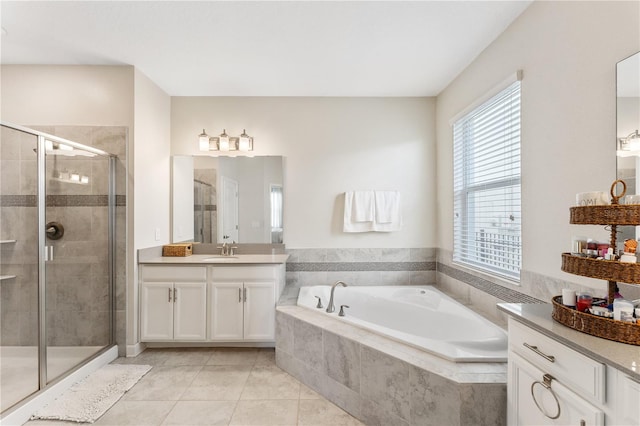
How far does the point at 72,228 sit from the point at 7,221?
409mm

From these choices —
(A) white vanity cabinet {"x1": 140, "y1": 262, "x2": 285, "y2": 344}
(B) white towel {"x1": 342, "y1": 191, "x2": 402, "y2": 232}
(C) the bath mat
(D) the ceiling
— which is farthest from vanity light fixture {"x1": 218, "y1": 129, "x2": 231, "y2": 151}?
(C) the bath mat

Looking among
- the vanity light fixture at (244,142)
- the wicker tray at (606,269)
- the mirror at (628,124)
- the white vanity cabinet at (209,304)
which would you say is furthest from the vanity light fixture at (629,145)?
the vanity light fixture at (244,142)

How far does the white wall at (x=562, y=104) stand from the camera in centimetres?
143

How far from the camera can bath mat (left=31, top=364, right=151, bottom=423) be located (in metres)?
1.94

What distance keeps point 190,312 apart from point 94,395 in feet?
2.85

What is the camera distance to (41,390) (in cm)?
204

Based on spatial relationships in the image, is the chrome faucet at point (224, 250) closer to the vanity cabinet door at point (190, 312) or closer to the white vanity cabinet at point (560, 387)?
the vanity cabinet door at point (190, 312)

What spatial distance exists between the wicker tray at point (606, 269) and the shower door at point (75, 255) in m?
3.05

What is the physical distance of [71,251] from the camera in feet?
8.20

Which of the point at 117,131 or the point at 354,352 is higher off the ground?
the point at 117,131

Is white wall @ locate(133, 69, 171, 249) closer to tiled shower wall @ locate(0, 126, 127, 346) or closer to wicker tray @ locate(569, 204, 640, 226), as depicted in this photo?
tiled shower wall @ locate(0, 126, 127, 346)

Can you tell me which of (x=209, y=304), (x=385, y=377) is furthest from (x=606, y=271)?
(x=209, y=304)

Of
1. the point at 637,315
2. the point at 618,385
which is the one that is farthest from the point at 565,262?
the point at 618,385

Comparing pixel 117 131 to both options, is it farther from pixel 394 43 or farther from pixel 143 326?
pixel 394 43
